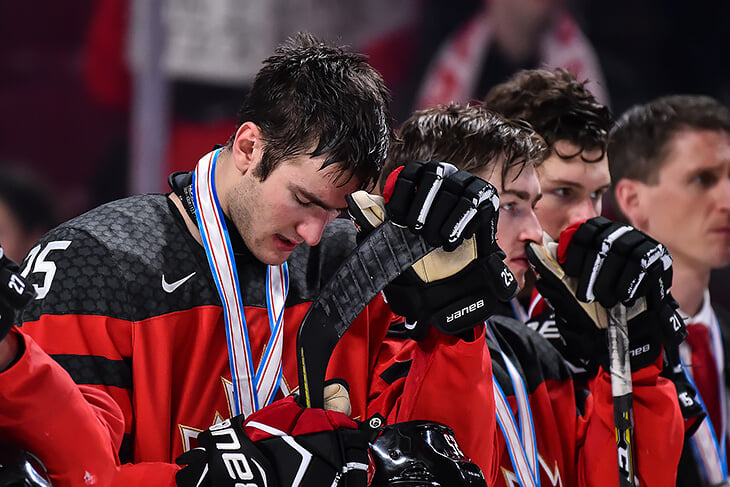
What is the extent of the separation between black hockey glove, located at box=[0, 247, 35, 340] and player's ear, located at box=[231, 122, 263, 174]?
0.54 meters

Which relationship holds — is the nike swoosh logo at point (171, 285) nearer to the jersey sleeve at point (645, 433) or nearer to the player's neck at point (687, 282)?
the jersey sleeve at point (645, 433)

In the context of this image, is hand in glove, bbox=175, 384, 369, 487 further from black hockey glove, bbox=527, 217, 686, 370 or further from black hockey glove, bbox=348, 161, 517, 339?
black hockey glove, bbox=527, 217, 686, 370

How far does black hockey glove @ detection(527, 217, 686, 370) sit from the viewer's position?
1543 millimetres

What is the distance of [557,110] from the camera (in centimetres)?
205

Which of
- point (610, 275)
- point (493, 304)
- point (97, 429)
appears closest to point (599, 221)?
point (610, 275)

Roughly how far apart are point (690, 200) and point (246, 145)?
1390 millimetres

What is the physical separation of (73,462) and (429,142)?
917mm

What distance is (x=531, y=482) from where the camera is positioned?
159 centimetres

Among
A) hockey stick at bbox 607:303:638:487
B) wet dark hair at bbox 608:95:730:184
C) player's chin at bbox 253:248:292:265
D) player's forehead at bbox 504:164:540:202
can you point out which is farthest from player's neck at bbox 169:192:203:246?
wet dark hair at bbox 608:95:730:184

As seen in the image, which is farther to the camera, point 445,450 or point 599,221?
point 599,221

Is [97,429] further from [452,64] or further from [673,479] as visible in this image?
[452,64]

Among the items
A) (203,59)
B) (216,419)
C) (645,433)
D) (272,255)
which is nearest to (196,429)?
(216,419)

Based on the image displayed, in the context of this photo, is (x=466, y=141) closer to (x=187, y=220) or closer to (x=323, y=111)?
(x=323, y=111)

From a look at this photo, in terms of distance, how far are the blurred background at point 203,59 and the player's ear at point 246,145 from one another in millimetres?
3269
